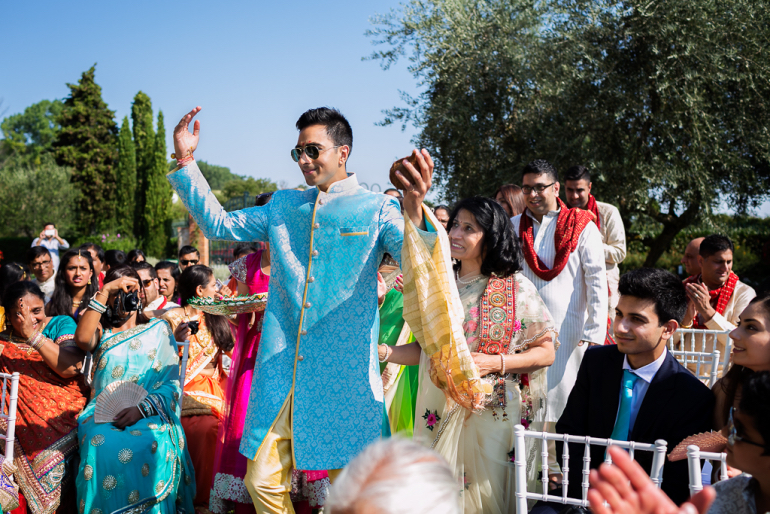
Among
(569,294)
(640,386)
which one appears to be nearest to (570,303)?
(569,294)

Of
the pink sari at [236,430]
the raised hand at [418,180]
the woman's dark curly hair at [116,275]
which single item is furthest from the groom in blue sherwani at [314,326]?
the woman's dark curly hair at [116,275]

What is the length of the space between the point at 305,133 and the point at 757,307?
181 cm

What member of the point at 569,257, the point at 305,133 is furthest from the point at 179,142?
the point at 569,257

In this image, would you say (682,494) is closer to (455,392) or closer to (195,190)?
(455,392)

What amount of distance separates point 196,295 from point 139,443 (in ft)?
4.59

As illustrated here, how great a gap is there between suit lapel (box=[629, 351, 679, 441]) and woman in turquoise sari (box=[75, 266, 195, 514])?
247 cm

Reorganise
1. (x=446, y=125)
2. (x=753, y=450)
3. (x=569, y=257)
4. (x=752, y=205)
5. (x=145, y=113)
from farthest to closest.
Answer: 1. (x=145, y=113)
2. (x=446, y=125)
3. (x=752, y=205)
4. (x=569, y=257)
5. (x=753, y=450)

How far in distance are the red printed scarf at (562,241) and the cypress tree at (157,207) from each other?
28.2 m

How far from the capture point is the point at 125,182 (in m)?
30.2

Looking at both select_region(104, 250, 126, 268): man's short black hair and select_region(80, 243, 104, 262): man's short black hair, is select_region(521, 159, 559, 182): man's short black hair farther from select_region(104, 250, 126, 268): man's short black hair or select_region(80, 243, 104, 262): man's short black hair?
select_region(80, 243, 104, 262): man's short black hair

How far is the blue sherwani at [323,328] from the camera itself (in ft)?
8.07

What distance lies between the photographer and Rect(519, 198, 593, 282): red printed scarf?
4.11 metres

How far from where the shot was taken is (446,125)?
1034cm

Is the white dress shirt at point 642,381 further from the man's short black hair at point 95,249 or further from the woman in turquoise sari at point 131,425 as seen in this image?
the man's short black hair at point 95,249
